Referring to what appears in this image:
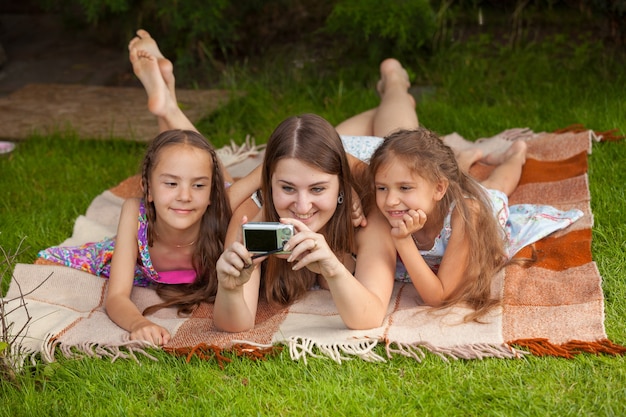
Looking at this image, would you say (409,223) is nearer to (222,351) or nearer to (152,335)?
(222,351)

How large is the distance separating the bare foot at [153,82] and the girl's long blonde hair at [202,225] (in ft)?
2.28

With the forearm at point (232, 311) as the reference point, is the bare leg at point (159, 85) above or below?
above

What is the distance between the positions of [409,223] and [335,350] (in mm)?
512

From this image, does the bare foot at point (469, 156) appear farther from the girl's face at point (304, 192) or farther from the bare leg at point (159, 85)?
the girl's face at point (304, 192)

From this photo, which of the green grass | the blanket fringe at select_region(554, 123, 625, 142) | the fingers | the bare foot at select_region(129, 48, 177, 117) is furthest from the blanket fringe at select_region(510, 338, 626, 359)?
the bare foot at select_region(129, 48, 177, 117)

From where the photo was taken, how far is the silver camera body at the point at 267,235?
2512 mm

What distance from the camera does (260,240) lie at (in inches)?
99.9

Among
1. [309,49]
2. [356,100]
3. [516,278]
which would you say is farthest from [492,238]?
[309,49]

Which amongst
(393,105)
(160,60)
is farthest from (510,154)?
(160,60)

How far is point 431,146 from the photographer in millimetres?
3131

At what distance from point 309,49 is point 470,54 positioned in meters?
1.24

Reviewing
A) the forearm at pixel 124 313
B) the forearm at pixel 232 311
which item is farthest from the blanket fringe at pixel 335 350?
the forearm at pixel 124 313

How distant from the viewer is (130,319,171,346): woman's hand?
2.91 meters

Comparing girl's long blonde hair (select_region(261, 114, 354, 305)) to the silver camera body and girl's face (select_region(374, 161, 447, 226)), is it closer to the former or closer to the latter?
girl's face (select_region(374, 161, 447, 226))
